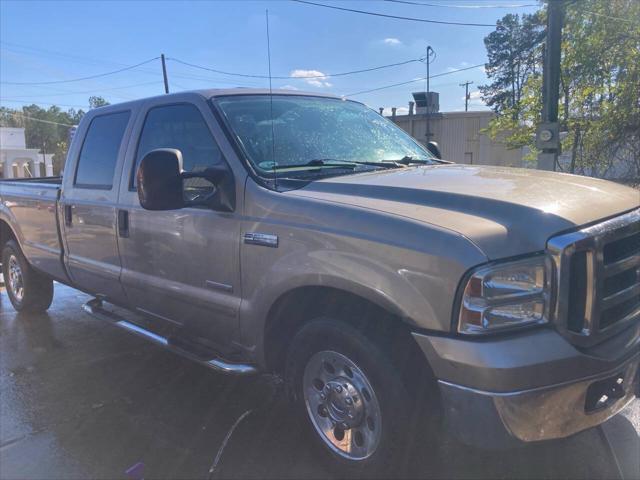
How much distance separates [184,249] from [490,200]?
191 cm

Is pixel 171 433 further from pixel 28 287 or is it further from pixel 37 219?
pixel 28 287

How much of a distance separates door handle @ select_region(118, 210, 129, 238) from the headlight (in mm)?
2661

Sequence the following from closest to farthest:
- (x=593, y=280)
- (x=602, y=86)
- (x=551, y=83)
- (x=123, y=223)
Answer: (x=593, y=280) → (x=123, y=223) → (x=551, y=83) → (x=602, y=86)

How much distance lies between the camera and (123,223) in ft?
12.9

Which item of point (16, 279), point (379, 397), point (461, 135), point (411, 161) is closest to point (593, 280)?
point (379, 397)

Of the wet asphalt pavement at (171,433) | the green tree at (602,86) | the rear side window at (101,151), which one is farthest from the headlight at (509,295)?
the green tree at (602,86)

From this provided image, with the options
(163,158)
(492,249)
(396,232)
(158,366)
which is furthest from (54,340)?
(492,249)

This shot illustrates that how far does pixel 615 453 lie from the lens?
9.75 ft

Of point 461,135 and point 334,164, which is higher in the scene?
point 461,135

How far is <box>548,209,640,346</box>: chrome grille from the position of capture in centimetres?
210

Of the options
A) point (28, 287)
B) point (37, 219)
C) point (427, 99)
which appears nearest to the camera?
point (37, 219)

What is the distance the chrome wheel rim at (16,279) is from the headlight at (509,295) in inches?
217

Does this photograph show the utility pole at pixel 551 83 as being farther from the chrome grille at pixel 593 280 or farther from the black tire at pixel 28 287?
the black tire at pixel 28 287

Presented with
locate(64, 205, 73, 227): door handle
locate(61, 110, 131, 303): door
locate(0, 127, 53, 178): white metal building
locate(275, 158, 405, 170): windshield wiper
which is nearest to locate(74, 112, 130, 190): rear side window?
locate(61, 110, 131, 303): door
